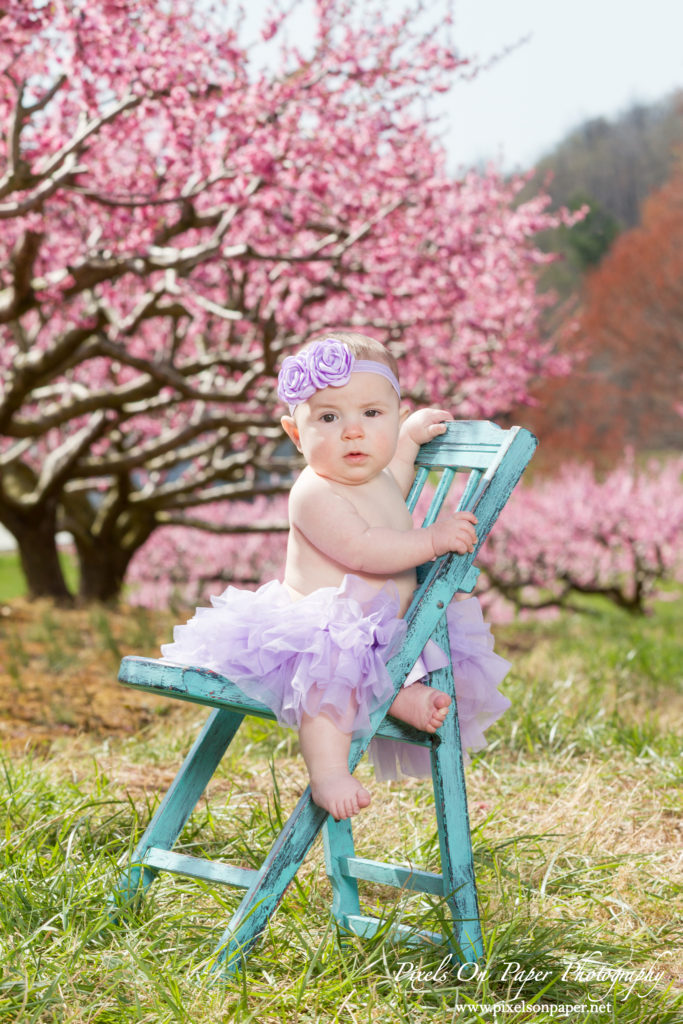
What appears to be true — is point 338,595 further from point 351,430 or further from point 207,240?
point 207,240

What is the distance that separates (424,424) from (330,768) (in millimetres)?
905

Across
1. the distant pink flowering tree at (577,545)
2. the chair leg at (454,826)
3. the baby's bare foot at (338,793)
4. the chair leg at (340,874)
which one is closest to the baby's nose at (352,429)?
the chair leg at (454,826)

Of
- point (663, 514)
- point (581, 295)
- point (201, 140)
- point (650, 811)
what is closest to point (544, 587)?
point (663, 514)

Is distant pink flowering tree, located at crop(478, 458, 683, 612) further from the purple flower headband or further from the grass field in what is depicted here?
the purple flower headband

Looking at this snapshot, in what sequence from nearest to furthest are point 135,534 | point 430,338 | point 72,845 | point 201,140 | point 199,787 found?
point 199,787 → point 72,845 → point 201,140 → point 430,338 → point 135,534

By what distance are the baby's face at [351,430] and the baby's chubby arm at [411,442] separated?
20cm

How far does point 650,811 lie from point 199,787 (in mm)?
1524

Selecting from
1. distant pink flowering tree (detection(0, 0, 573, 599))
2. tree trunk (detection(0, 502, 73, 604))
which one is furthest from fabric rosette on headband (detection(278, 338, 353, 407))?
tree trunk (detection(0, 502, 73, 604))

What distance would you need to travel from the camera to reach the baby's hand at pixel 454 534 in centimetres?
209

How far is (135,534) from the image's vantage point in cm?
917

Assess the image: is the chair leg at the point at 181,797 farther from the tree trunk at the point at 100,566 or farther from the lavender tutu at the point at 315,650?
the tree trunk at the point at 100,566

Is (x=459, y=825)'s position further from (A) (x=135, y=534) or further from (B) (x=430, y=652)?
(A) (x=135, y=534)

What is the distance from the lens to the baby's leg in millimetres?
1929

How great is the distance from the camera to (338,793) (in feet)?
6.34
